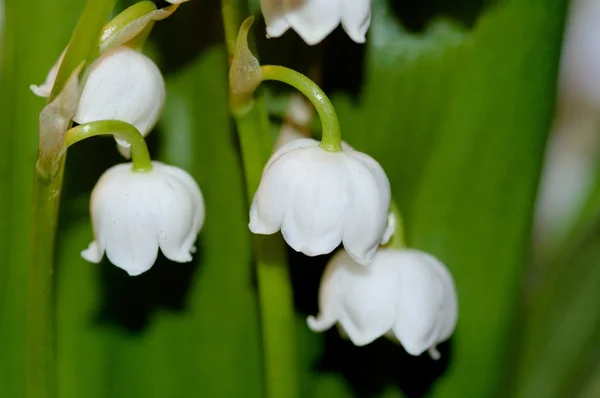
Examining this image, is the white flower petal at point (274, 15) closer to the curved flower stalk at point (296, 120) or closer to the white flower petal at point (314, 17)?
the white flower petal at point (314, 17)

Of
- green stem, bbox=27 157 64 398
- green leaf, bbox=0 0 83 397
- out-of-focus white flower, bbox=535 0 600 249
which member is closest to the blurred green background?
green leaf, bbox=0 0 83 397

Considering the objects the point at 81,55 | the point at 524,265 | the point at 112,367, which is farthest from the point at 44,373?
the point at 524,265

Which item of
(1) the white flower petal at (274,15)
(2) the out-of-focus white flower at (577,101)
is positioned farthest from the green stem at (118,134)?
(2) the out-of-focus white flower at (577,101)

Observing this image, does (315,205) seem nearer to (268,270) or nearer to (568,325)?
(268,270)

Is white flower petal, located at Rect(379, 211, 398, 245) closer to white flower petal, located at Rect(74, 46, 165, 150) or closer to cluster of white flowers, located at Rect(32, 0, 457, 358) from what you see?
cluster of white flowers, located at Rect(32, 0, 457, 358)

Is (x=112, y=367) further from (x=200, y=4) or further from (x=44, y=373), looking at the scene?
(x=200, y=4)

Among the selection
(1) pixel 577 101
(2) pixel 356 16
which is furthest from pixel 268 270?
(1) pixel 577 101
